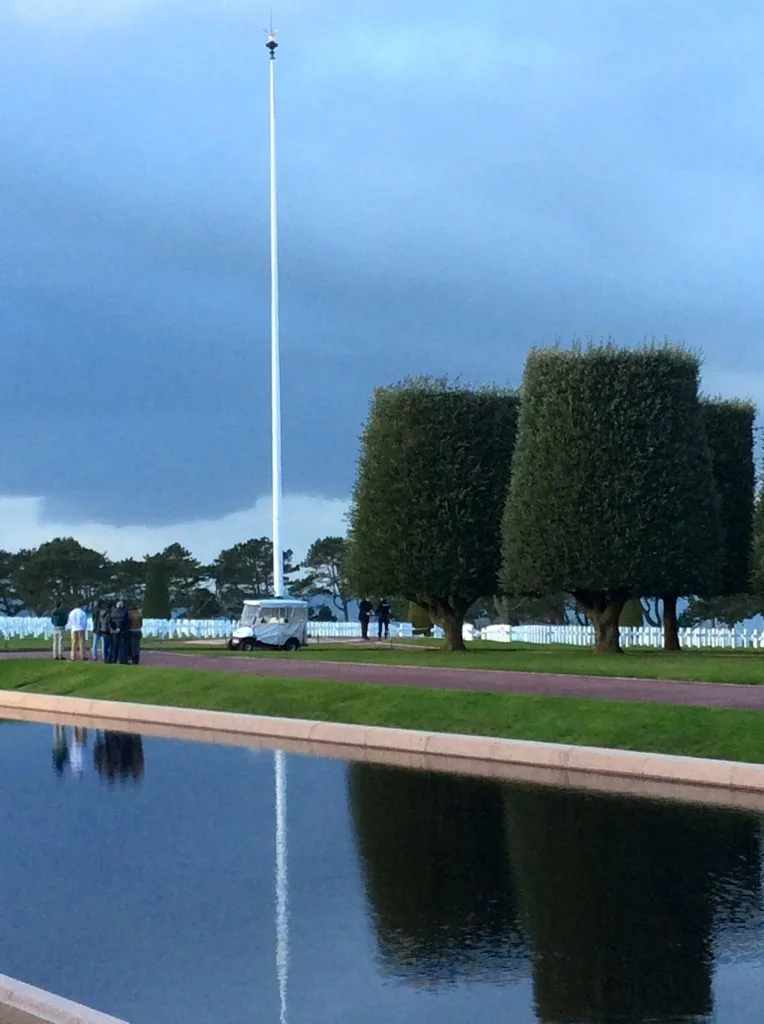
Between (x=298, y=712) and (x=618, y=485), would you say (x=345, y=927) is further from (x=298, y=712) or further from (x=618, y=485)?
(x=618, y=485)

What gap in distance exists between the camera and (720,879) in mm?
8500

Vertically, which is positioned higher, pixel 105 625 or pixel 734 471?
pixel 734 471

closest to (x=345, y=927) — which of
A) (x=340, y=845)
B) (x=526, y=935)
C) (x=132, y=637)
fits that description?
(x=526, y=935)

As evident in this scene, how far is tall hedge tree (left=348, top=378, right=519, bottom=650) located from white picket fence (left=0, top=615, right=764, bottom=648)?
10.1 metres

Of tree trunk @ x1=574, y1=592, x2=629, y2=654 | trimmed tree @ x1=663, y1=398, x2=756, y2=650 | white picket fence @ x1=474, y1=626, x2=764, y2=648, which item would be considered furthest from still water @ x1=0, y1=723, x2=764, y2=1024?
white picket fence @ x1=474, y1=626, x2=764, y2=648

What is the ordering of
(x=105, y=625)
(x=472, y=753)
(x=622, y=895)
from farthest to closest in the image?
1. (x=105, y=625)
2. (x=472, y=753)
3. (x=622, y=895)

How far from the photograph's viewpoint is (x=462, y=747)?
14836 millimetres

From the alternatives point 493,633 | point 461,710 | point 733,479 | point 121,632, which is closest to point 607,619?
point 733,479

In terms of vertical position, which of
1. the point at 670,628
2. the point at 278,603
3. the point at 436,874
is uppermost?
the point at 278,603

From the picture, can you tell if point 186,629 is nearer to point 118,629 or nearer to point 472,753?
point 118,629

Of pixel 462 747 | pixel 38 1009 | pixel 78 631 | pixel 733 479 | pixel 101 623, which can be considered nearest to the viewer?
pixel 38 1009

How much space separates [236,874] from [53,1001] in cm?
310

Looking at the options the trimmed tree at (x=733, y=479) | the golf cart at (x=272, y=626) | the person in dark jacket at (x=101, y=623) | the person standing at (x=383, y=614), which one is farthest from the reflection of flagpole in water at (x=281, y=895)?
A: the person standing at (x=383, y=614)

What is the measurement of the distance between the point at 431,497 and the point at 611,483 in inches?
257
